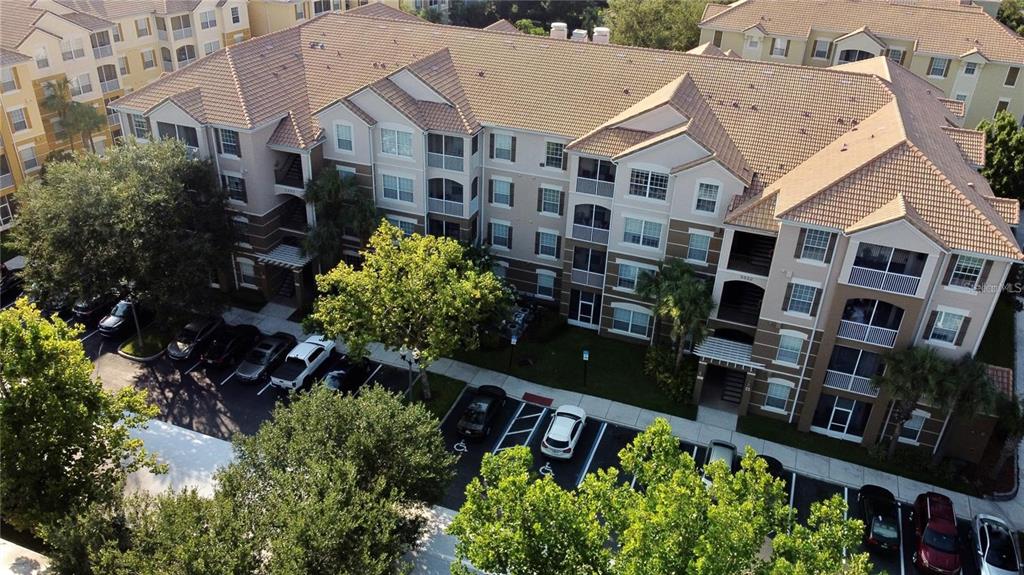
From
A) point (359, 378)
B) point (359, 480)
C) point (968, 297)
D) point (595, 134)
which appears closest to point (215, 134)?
point (359, 378)

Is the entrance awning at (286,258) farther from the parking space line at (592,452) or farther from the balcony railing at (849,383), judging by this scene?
the balcony railing at (849,383)

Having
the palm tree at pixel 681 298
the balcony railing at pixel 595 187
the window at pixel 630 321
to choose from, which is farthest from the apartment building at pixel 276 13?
the palm tree at pixel 681 298

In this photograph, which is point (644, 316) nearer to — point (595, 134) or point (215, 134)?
point (595, 134)

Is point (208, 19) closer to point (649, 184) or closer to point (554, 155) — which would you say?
point (554, 155)

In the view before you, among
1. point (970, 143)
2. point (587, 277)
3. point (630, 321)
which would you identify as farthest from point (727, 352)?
point (970, 143)

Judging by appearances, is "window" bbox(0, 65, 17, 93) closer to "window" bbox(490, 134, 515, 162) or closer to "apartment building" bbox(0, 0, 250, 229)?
Answer: "apartment building" bbox(0, 0, 250, 229)

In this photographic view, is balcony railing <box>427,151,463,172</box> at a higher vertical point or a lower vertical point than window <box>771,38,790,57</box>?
lower

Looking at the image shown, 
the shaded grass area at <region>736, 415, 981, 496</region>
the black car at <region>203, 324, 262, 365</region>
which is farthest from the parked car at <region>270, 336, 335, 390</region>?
the shaded grass area at <region>736, 415, 981, 496</region>
